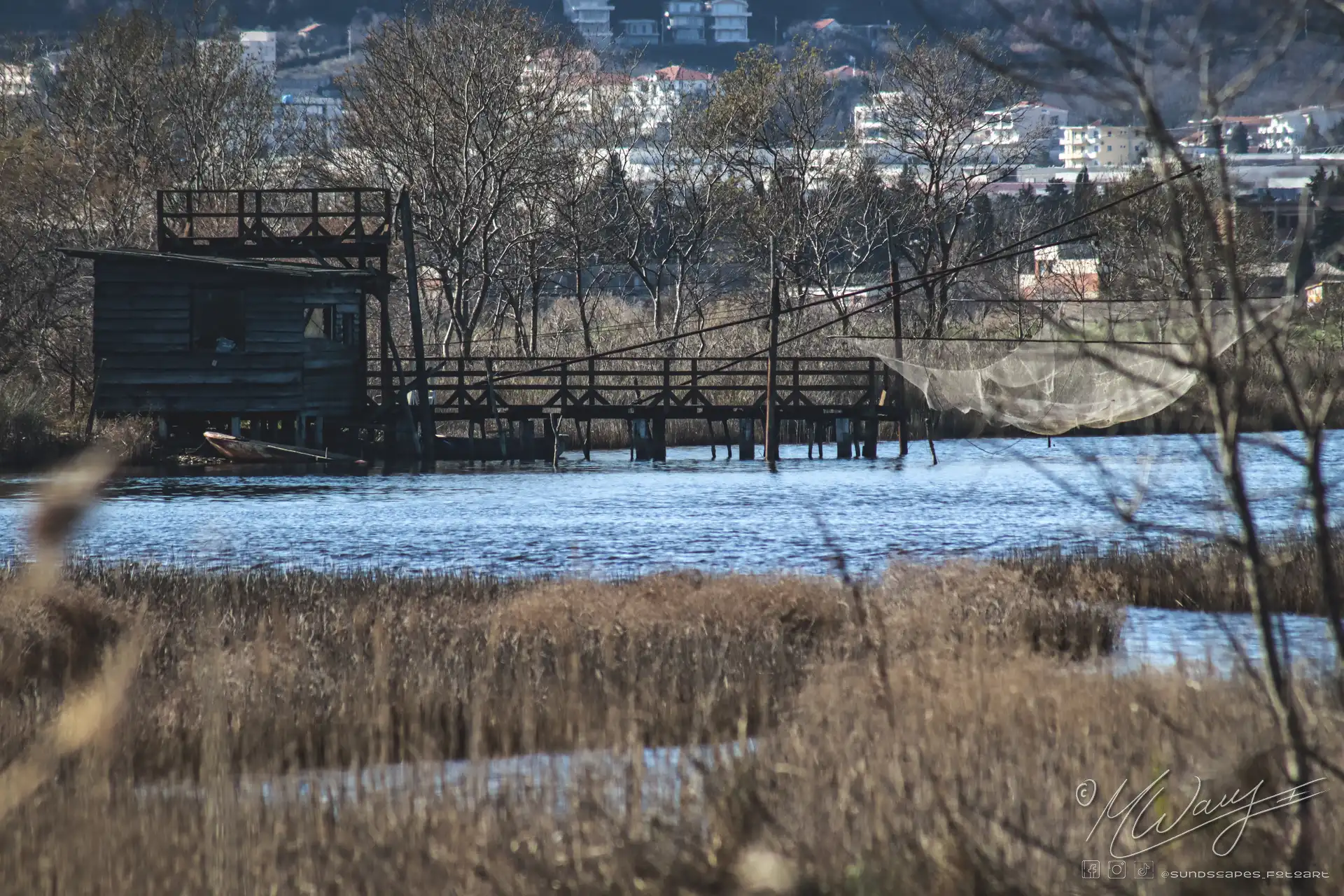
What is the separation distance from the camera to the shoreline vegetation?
5203 millimetres

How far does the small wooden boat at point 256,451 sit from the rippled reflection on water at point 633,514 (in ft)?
5.37

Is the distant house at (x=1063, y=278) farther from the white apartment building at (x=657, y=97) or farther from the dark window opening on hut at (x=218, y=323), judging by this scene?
the dark window opening on hut at (x=218, y=323)

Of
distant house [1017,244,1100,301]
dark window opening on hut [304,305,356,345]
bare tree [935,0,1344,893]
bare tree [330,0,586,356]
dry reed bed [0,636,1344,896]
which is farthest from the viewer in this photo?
distant house [1017,244,1100,301]

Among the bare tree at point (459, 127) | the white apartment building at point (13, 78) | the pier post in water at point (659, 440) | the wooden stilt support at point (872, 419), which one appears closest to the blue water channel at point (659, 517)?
the pier post in water at point (659, 440)

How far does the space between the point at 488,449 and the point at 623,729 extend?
1219 inches

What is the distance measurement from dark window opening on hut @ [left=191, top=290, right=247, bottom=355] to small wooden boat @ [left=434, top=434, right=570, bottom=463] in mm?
5518

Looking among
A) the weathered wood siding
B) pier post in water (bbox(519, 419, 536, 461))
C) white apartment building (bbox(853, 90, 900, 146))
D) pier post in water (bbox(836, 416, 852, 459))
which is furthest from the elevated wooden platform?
white apartment building (bbox(853, 90, 900, 146))

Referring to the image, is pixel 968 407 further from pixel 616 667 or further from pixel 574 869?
pixel 574 869

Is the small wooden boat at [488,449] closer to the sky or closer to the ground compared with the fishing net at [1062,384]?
closer to the ground

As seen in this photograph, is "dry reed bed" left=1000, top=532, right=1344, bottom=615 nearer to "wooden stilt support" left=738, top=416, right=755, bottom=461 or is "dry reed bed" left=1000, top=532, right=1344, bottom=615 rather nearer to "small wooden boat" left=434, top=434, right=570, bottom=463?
"small wooden boat" left=434, top=434, right=570, bottom=463

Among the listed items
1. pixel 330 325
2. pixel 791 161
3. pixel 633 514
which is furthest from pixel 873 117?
pixel 633 514

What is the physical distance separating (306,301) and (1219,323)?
20.8 m

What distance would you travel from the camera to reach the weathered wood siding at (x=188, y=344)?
3566 centimetres

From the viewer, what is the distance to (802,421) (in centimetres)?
4719
